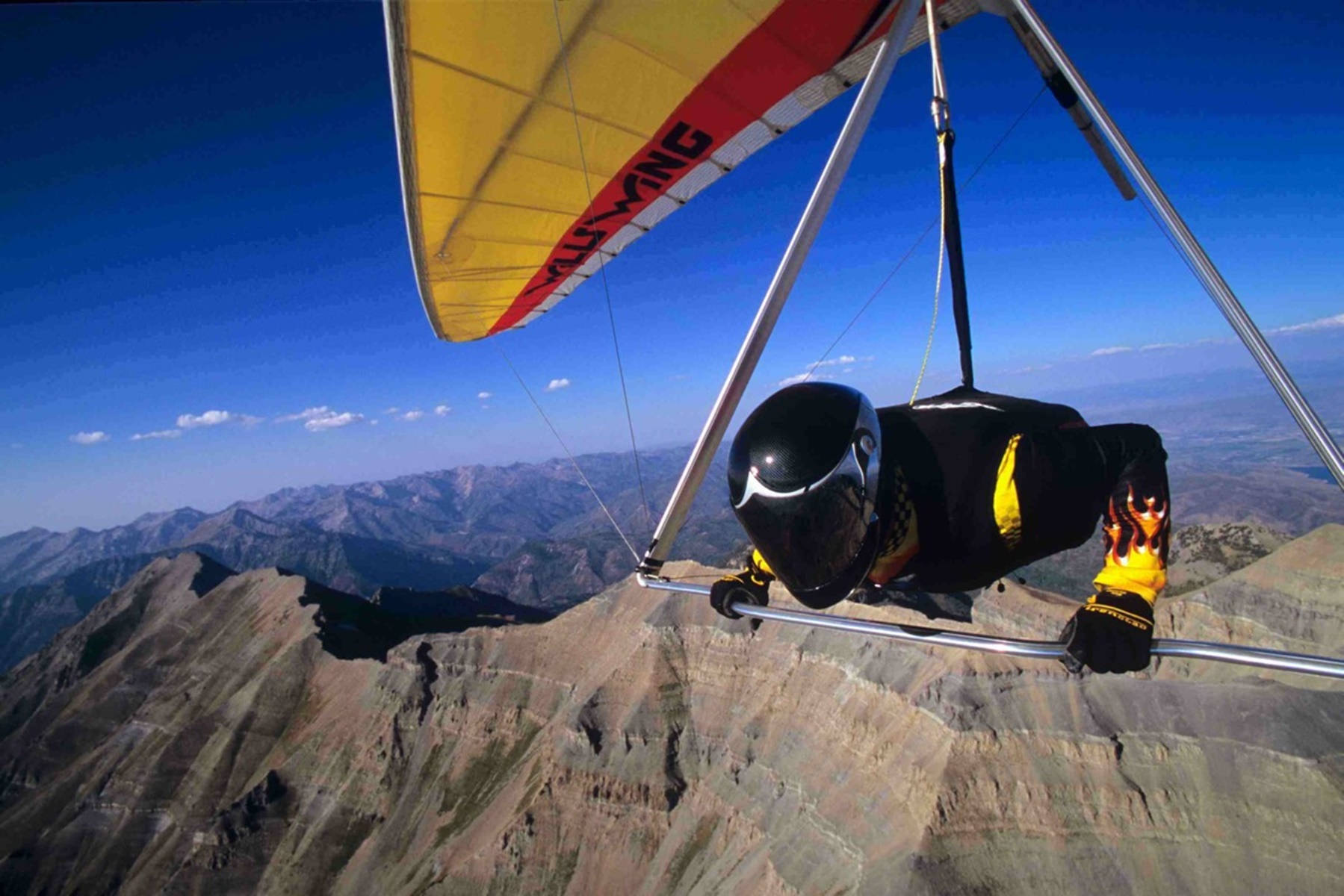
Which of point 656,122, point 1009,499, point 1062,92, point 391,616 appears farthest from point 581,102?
point 391,616

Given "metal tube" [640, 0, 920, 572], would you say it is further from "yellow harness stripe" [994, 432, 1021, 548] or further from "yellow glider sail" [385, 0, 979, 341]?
"yellow harness stripe" [994, 432, 1021, 548]

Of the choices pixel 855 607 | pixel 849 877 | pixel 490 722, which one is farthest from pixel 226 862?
pixel 855 607

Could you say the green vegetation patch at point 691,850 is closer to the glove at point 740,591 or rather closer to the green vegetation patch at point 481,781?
the green vegetation patch at point 481,781

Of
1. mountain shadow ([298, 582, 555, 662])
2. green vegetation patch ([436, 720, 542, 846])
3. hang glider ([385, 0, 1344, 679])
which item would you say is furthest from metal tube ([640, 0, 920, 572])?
mountain shadow ([298, 582, 555, 662])

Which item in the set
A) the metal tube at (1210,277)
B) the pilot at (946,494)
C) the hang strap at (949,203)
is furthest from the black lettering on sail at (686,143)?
the pilot at (946,494)

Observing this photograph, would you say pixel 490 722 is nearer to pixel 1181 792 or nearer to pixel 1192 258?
pixel 1181 792
